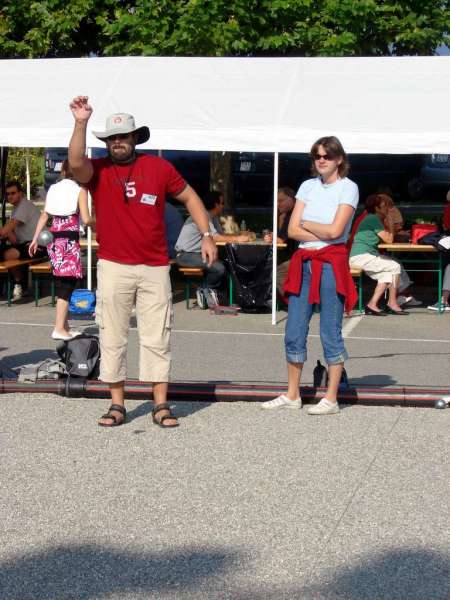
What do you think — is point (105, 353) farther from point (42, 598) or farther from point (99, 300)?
point (42, 598)

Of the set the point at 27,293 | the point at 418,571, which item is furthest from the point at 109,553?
the point at 27,293

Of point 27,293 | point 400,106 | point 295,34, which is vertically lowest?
point 27,293

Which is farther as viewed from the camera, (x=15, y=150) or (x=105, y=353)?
(x=15, y=150)

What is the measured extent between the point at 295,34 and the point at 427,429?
35.8 ft

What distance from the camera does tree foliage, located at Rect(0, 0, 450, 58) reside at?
Answer: 16.5 metres

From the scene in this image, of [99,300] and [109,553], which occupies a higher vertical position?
[99,300]

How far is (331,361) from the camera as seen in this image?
7.32 meters

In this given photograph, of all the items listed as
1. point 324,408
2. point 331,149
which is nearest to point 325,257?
Answer: point 331,149

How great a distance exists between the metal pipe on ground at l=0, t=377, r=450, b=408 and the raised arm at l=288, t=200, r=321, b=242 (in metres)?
1.08

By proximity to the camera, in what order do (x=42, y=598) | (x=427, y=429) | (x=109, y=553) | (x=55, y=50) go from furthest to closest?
(x=55, y=50)
(x=427, y=429)
(x=109, y=553)
(x=42, y=598)

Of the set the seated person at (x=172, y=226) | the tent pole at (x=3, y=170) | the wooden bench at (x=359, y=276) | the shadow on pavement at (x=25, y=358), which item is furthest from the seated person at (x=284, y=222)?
the shadow on pavement at (x=25, y=358)

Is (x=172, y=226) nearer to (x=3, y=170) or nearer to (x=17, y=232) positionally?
(x=17, y=232)

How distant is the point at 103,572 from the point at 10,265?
10.3 metres

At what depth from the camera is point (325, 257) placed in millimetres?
7215
